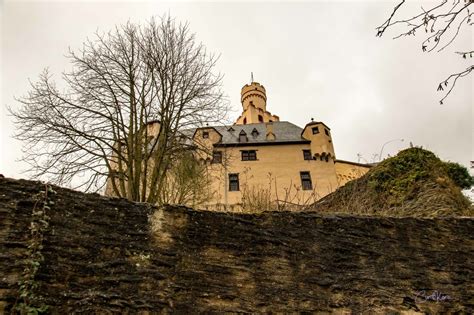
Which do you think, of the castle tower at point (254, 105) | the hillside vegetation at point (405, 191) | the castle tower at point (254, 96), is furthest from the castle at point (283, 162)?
the castle tower at point (254, 96)

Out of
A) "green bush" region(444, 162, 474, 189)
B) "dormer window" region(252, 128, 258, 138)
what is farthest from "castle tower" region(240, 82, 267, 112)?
"green bush" region(444, 162, 474, 189)

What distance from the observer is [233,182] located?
2803 centimetres

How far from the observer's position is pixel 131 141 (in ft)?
36.3

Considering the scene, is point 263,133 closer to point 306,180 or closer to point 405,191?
point 306,180

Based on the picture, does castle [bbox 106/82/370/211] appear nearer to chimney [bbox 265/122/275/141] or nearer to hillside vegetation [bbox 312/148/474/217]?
chimney [bbox 265/122/275/141]

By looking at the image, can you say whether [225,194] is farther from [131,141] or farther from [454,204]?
[454,204]

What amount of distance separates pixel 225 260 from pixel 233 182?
2418cm

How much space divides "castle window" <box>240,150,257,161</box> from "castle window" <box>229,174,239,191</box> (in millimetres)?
1716

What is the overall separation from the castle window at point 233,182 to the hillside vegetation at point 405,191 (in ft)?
54.4

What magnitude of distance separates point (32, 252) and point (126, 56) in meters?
10.2

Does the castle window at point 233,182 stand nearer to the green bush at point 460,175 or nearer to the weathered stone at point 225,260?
the green bush at point 460,175

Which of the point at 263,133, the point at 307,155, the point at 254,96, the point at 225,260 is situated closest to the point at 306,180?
the point at 307,155

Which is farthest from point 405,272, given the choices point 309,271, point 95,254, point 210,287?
point 95,254

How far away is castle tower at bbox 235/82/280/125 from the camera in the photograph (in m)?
45.0
